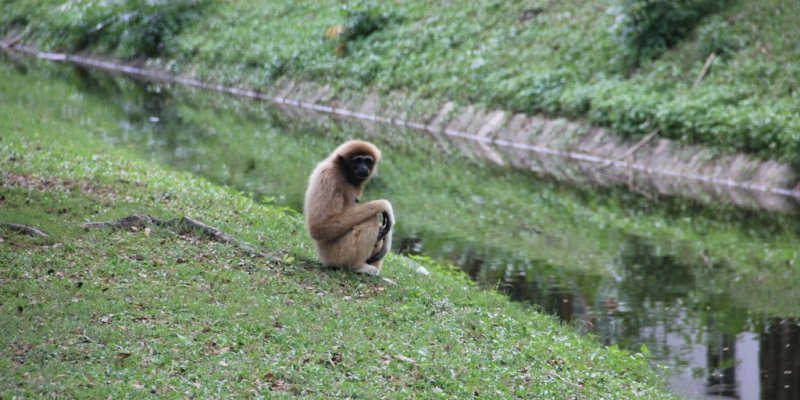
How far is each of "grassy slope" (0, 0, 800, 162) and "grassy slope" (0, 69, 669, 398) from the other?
57.8 feet

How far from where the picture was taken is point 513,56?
38656mm

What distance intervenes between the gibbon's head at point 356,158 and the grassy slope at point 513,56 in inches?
723

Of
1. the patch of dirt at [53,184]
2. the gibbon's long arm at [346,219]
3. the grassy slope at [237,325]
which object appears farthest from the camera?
the patch of dirt at [53,184]

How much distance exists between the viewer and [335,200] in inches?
468

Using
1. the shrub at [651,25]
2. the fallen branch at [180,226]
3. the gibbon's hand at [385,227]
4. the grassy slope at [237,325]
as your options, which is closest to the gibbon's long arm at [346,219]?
the gibbon's hand at [385,227]

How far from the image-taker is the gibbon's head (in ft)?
39.0

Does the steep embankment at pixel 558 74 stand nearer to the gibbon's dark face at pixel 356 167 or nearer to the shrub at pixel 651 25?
the shrub at pixel 651 25

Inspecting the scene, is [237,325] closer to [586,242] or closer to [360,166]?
[360,166]

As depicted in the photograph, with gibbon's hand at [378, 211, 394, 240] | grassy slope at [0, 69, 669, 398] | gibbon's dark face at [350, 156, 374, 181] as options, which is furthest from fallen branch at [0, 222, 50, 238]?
gibbon's hand at [378, 211, 394, 240]

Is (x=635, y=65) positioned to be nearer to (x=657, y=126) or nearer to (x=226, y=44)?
(x=657, y=126)

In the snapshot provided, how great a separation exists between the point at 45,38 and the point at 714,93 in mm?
39611

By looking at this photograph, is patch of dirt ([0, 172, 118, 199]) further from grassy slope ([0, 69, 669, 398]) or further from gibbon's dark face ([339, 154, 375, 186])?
gibbon's dark face ([339, 154, 375, 186])

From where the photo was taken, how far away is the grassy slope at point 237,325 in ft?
27.7

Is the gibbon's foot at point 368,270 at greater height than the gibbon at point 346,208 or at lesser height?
lesser
